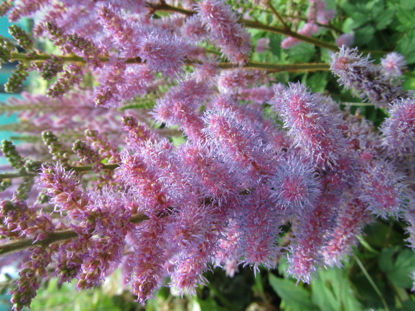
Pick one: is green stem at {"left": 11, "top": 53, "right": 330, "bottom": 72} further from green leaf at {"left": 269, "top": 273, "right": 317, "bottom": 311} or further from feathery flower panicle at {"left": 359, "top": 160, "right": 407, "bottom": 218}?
green leaf at {"left": 269, "top": 273, "right": 317, "bottom": 311}

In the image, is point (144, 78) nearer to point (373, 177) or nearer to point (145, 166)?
point (145, 166)

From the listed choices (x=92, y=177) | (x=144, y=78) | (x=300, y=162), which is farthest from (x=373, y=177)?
(x=92, y=177)

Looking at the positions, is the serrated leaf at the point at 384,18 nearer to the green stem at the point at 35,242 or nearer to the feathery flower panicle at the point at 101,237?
the feathery flower panicle at the point at 101,237

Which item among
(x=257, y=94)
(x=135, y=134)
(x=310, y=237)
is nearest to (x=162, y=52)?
(x=135, y=134)

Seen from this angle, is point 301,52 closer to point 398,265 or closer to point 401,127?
point 401,127

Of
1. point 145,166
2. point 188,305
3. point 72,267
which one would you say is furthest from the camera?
point 188,305

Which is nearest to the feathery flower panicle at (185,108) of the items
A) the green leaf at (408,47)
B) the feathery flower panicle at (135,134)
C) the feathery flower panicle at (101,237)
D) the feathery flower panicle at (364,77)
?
the feathery flower panicle at (135,134)

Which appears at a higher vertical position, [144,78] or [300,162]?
[144,78]
